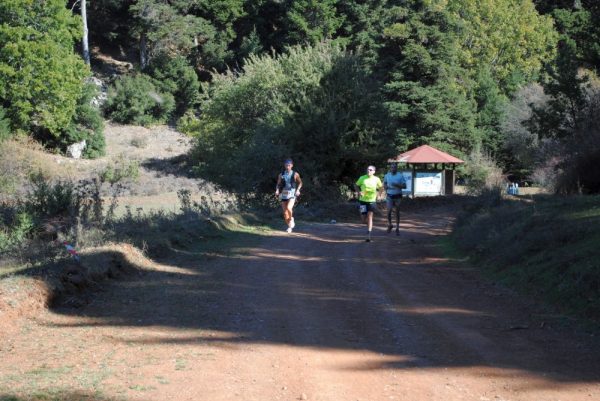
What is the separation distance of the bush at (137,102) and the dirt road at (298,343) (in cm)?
5595

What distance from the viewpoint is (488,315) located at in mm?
9477

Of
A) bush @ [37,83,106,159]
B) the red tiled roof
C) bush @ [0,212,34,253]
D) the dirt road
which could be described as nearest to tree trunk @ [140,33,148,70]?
bush @ [37,83,106,159]

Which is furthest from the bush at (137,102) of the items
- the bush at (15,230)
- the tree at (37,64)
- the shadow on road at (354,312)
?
the shadow on road at (354,312)

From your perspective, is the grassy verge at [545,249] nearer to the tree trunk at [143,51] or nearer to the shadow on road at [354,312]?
the shadow on road at [354,312]

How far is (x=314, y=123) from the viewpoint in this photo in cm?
3253

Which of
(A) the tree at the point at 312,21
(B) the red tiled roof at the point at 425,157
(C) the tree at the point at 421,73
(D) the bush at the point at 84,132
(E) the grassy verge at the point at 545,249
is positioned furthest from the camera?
(A) the tree at the point at 312,21

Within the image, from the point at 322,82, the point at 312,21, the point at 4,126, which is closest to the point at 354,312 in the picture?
the point at 322,82

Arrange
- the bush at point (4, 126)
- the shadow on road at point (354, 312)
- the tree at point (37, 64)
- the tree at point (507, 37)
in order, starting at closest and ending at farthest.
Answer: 1. the shadow on road at point (354, 312)
2. the bush at point (4, 126)
3. the tree at point (37, 64)
4. the tree at point (507, 37)

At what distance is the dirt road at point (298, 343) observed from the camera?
631cm

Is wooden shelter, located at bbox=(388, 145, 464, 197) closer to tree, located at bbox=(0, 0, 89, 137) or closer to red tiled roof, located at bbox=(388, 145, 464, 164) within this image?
red tiled roof, located at bbox=(388, 145, 464, 164)

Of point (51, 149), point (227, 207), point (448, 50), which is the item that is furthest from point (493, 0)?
point (227, 207)

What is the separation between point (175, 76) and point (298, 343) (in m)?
65.0

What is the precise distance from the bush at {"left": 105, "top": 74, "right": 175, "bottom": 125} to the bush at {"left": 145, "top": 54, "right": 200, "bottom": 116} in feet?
3.18

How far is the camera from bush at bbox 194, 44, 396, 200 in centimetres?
3164
